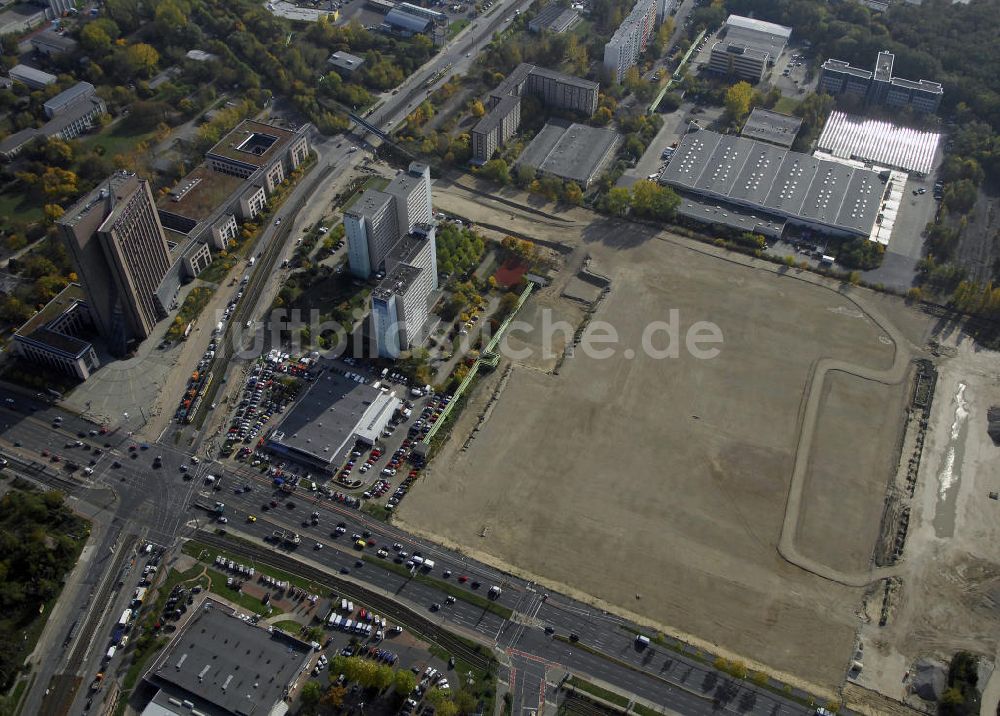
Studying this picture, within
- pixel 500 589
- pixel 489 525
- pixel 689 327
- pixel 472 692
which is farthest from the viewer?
pixel 689 327

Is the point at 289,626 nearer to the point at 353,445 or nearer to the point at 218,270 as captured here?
the point at 353,445

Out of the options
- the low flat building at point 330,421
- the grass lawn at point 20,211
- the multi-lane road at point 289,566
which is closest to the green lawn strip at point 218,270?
the low flat building at point 330,421

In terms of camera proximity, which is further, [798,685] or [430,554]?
[430,554]

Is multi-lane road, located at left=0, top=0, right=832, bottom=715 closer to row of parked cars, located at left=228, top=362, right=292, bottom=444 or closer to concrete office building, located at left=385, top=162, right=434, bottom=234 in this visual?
row of parked cars, located at left=228, top=362, right=292, bottom=444

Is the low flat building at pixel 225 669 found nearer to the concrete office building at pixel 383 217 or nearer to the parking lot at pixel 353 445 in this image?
the parking lot at pixel 353 445

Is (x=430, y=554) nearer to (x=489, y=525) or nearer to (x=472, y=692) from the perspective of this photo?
(x=489, y=525)

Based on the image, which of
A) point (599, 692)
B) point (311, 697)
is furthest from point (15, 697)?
point (599, 692)

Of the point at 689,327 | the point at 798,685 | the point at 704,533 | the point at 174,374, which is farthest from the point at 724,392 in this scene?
the point at 174,374
